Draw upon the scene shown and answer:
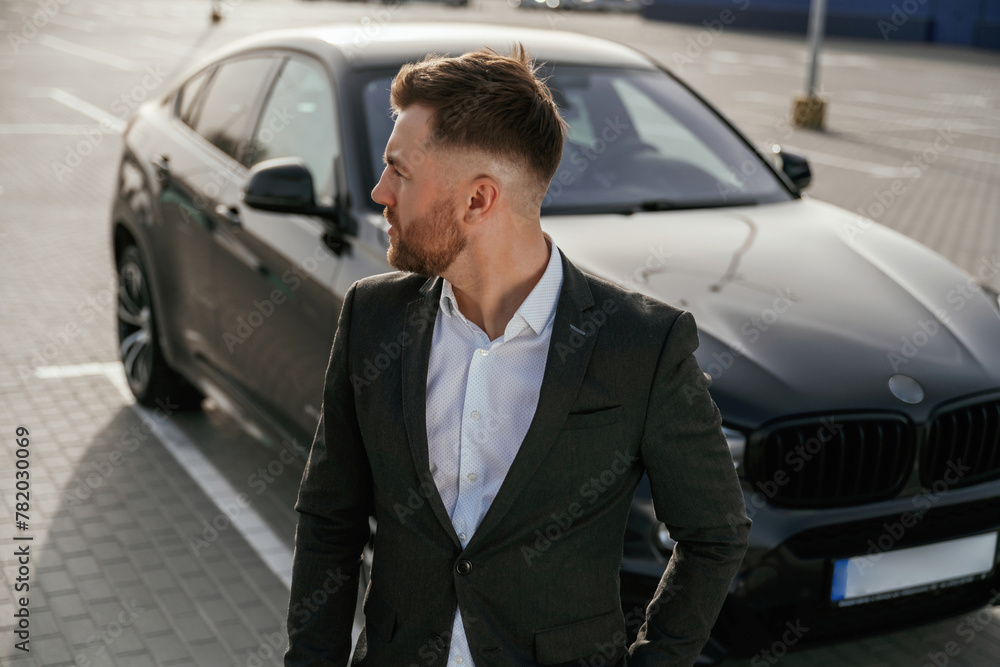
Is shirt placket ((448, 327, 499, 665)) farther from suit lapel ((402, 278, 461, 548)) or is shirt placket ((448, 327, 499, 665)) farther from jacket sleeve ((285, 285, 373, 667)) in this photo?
jacket sleeve ((285, 285, 373, 667))

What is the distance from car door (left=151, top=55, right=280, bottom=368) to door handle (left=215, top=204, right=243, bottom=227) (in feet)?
0.12

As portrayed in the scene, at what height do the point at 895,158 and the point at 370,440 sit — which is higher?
the point at 370,440

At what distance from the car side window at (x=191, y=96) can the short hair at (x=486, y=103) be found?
371 cm

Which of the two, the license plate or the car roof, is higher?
the car roof

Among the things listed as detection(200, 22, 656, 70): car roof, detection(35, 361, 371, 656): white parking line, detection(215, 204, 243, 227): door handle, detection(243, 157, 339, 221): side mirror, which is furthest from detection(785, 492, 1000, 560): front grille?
detection(215, 204, 243, 227): door handle

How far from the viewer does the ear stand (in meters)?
1.79

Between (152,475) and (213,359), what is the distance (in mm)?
637

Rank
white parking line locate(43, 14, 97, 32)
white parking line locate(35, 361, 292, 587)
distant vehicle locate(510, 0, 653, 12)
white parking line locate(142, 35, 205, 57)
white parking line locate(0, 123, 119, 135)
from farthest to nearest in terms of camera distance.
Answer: distant vehicle locate(510, 0, 653, 12) → white parking line locate(43, 14, 97, 32) → white parking line locate(142, 35, 205, 57) → white parking line locate(0, 123, 119, 135) → white parking line locate(35, 361, 292, 587)

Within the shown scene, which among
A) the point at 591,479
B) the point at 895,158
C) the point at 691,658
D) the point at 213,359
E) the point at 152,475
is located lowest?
the point at 895,158

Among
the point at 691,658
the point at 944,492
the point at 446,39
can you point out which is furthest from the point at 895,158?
the point at 691,658

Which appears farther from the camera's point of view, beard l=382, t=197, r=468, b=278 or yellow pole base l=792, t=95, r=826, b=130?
yellow pole base l=792, t=95, r=826, b=130

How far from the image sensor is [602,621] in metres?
1.86

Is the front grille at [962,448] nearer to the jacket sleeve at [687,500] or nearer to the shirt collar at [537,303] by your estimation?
the jacket sleeve at [687,500]

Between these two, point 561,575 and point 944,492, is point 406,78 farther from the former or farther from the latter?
point 944,492
